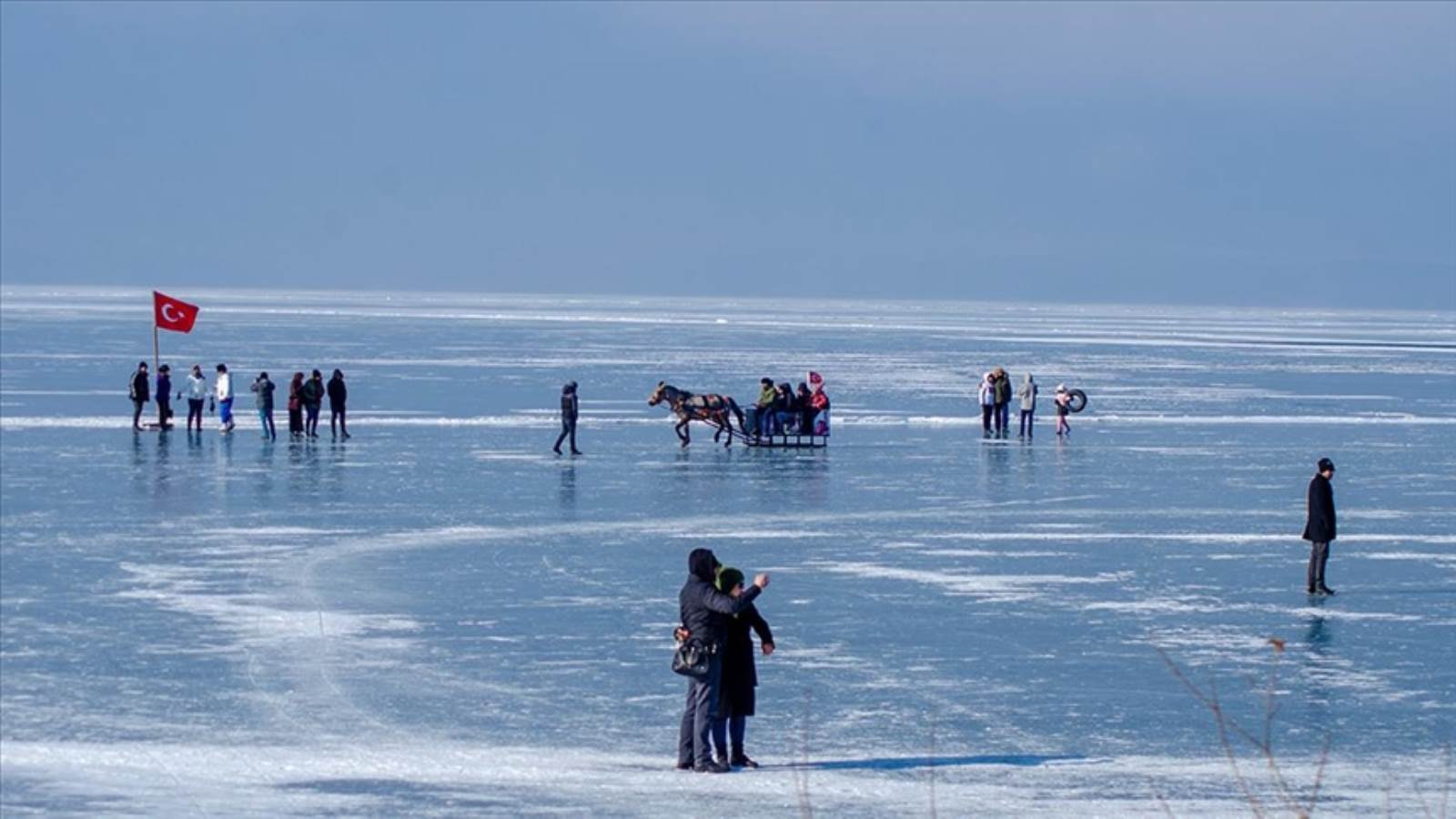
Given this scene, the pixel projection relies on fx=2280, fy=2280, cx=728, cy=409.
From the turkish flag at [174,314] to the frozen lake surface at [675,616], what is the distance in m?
5.15

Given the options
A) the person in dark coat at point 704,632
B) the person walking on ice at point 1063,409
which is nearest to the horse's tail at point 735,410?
the person walking on ice at point 1063,409

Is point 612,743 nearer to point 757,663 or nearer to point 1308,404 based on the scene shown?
point 757,663

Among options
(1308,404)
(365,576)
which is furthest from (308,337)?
(365,576)

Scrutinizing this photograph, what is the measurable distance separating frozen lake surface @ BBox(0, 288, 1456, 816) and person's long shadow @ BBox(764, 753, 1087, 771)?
38 millimetres

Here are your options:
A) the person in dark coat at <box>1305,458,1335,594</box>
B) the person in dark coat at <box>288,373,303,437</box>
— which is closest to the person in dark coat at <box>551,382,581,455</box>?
the person in dark coat at <box>288,373,303,437</box>

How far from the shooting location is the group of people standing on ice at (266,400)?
125 feet

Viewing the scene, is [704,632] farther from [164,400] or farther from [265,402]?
[164,400]

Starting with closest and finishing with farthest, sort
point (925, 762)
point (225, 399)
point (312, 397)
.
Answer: point (925, 762), point (312, 397), point (225, 399)

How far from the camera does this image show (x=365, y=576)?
20.5 m

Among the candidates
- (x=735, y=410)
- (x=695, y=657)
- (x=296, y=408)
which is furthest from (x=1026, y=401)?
(x=695, y=657)

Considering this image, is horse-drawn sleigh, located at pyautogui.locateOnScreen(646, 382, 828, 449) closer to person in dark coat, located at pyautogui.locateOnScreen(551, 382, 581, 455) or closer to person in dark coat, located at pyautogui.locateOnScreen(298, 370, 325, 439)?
person in dark coat, located at pyautogui.locateOnScreen(551, 382, 581, 455)

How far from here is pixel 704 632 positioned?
12141 millimetres

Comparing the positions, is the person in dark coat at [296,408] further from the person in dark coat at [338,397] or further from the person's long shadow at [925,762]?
the person's long shadow at [925,762]

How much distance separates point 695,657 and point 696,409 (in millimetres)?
27145
